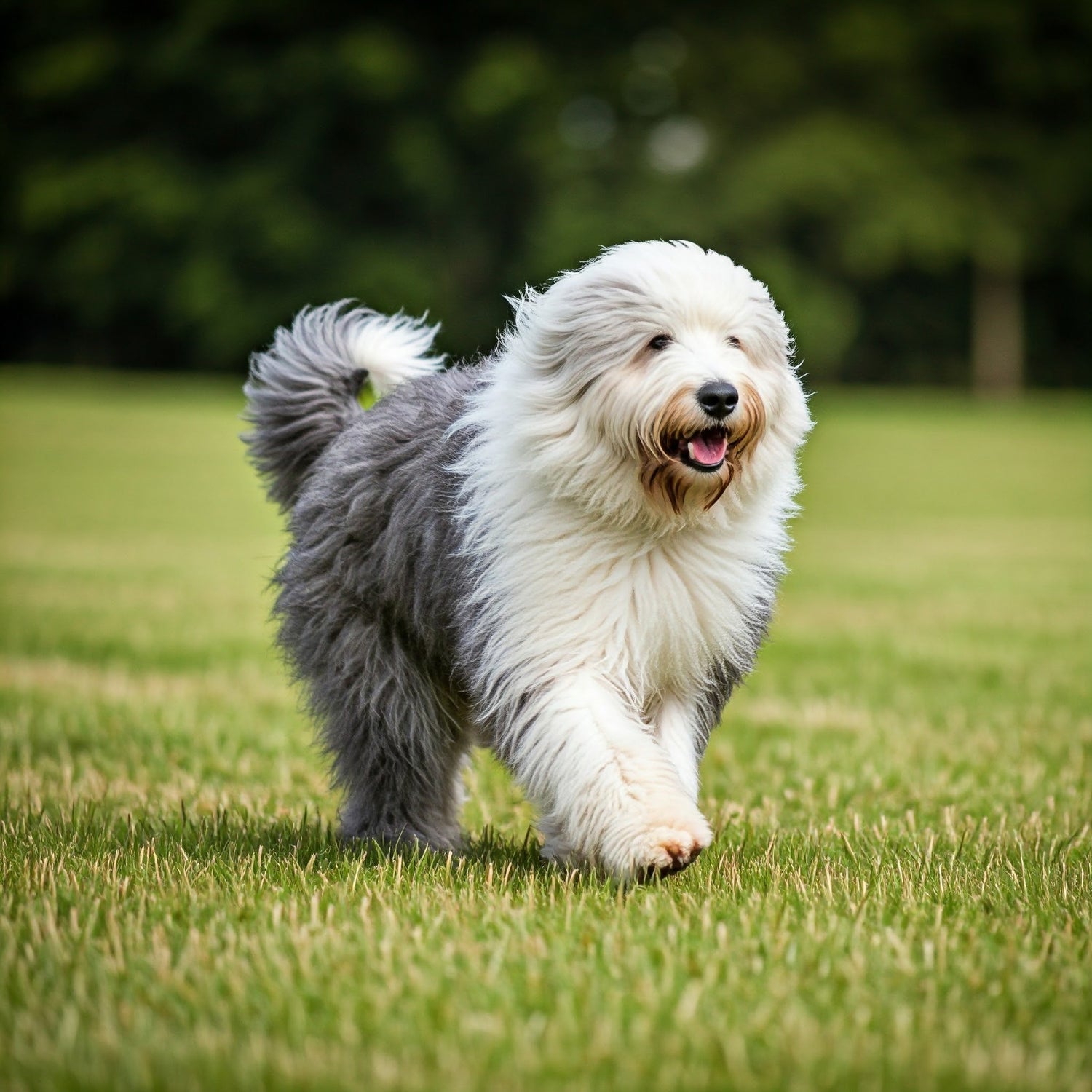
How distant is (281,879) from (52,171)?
3610 cm

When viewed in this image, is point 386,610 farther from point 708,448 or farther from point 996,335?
→ point 996,335

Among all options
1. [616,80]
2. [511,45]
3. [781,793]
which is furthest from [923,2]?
[781,793]

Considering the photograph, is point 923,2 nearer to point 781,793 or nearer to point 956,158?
point 956,158

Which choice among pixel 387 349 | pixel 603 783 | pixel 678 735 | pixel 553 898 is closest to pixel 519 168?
pixel 387 349

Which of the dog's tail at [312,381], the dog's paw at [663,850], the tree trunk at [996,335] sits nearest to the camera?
the dog's paw at [663,850]

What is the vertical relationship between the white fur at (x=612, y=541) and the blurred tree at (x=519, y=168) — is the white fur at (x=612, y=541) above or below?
below

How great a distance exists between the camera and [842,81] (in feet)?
129

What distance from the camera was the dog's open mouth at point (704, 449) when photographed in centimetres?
379

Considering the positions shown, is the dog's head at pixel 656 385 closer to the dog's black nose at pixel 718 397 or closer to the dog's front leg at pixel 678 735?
the dog's black nose at pixel 718 397

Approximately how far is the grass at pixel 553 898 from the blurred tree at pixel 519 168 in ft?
88.9

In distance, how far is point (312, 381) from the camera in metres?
5.01

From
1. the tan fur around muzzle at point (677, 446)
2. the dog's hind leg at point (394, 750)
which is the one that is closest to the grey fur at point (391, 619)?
the dog's hind leg at point (394, 750)

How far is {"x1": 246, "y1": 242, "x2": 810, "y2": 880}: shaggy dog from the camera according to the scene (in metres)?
3.79

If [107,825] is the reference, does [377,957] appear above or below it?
above
